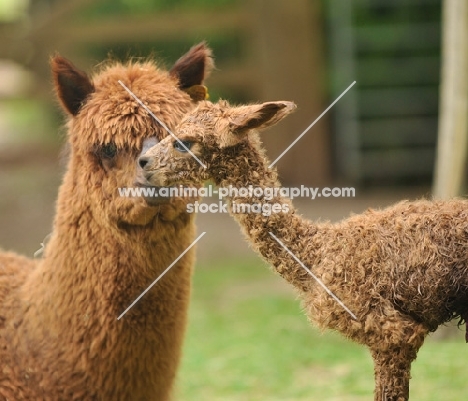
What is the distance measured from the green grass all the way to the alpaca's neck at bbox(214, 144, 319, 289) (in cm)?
73

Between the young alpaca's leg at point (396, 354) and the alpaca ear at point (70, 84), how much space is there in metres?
1.74

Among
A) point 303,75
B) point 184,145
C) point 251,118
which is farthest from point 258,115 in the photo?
point 303,75

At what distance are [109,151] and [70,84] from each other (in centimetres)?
38

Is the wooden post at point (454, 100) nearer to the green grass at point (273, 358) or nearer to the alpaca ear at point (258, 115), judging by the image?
the green grass at point (273, 358)

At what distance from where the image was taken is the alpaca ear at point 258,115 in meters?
2.67

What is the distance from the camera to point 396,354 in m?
2.67

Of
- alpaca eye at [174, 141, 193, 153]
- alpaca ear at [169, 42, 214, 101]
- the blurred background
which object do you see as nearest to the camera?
alpaca eye at [174, 141, 193, 153]

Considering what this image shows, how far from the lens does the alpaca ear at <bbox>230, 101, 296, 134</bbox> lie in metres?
2.67

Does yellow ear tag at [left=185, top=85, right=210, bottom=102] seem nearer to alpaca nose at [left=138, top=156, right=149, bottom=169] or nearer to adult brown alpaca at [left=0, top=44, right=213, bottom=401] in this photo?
adult brown alpaca at [left=0, top=44, right=213, bottom=401]

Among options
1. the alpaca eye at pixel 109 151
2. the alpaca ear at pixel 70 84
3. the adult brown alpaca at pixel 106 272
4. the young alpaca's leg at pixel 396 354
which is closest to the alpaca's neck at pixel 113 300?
the adult brown alpaca at pixel 106 272

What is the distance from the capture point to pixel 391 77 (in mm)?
10102

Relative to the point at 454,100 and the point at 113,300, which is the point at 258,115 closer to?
the point at 113,300

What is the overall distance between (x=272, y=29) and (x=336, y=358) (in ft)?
17.4
